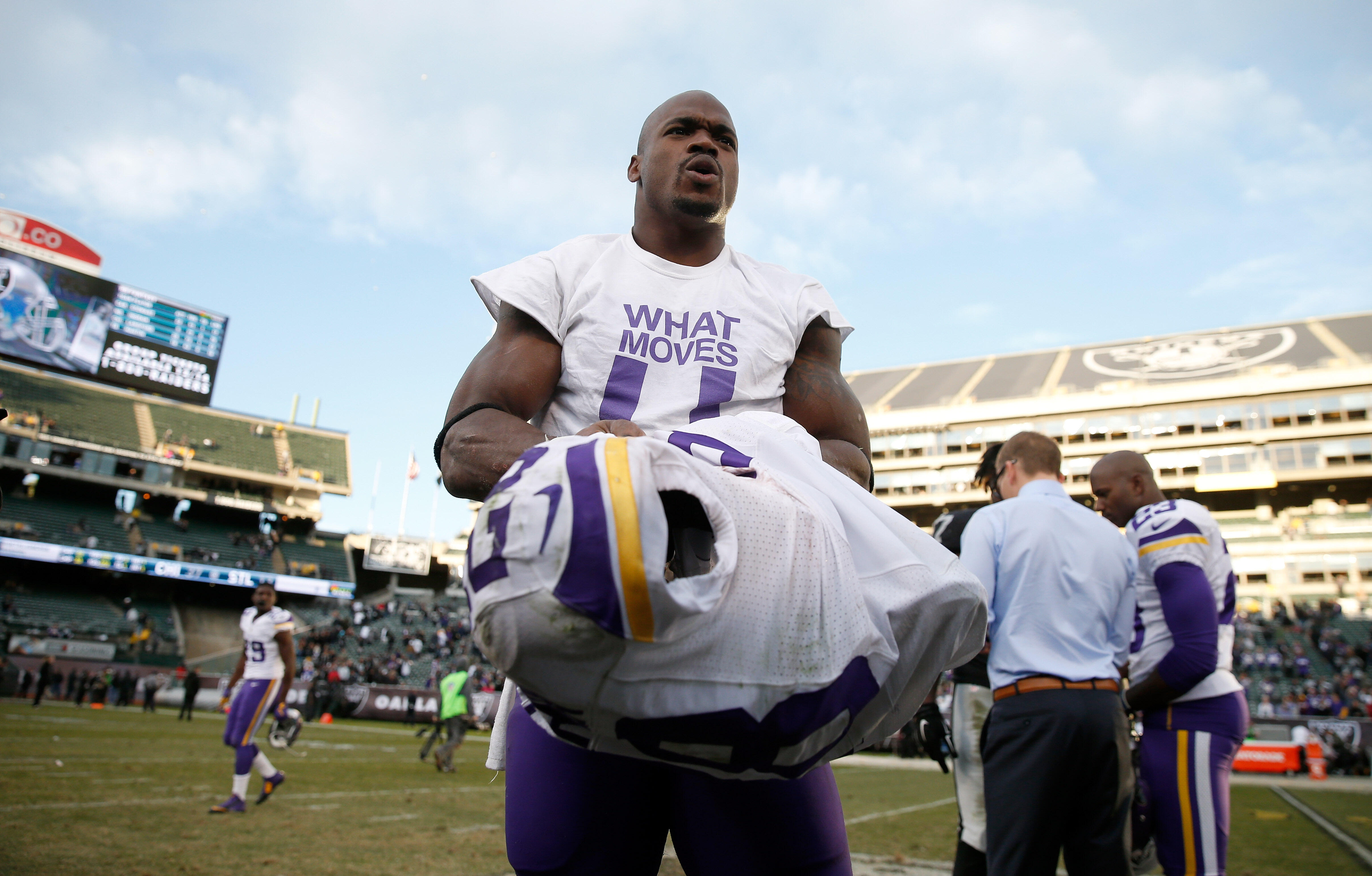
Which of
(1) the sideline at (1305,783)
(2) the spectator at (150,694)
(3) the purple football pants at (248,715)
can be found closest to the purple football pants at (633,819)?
(3) the purple football pants at (248,715)

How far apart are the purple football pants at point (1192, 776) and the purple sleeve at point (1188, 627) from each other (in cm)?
19

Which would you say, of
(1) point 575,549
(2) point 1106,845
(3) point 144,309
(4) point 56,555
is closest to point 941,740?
(2) point 1106,845

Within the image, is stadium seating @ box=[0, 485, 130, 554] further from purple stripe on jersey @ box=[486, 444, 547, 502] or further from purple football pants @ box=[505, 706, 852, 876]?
purple stripe on jersey @ box=[486, 444, 547, 502]

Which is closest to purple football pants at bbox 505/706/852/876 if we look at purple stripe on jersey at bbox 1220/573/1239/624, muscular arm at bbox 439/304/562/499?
muscular arm at bbox 439/304/562/499

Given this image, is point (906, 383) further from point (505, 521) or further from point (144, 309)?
point (505, 521)

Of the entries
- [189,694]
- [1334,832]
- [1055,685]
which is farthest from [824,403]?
[189,694]

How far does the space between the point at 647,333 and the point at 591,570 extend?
96cm

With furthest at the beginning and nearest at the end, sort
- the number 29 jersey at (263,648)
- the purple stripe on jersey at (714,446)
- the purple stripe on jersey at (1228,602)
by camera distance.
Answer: the number 29 jersey at (263,648) → the purple stripe on jersey at (1228,602) → the purple stripe on jersey at (714,446)

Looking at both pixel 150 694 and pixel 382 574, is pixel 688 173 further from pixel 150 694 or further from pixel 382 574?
pixel 382 574

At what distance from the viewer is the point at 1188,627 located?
3.21 meters

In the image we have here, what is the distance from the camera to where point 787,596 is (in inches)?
39.4

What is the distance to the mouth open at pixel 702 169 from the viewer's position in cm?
190

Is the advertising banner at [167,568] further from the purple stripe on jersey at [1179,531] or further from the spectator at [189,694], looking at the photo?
the purple stripe on jersey at [1179,531]

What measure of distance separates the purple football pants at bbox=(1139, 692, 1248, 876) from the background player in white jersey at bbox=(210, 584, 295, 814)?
23.2 ft
